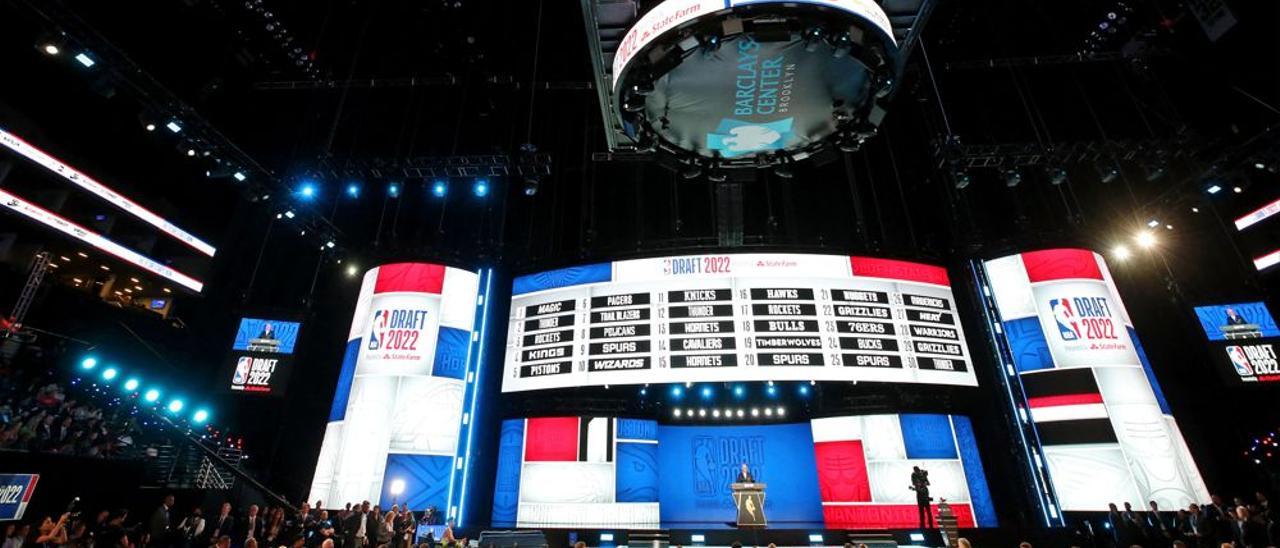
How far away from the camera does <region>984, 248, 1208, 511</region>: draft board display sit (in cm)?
1148

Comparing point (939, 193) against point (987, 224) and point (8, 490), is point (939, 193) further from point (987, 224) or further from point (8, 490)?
point (8, 490)

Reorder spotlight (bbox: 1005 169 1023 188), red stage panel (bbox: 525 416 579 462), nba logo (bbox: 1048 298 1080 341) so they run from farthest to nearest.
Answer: red stage panel (bbox: 525 416 579 462)
spotlight (bbox: 1005 169 1023 188)
nba logo (bbox: 1048 298 1080 341)

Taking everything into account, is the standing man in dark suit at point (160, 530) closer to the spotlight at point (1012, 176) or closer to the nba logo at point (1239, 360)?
the spotlight at point (1012, 176)

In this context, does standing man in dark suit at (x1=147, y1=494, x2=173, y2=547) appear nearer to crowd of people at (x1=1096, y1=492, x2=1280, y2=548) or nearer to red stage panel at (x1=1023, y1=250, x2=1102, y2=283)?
crowd of people at (x1=1096, y1=492, x2=1280, y2=548)

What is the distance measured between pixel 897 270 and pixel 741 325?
4687 mm

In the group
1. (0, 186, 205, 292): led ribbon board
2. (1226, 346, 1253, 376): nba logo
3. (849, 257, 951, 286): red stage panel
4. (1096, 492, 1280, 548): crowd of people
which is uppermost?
(0, 186, 205, 292): led ribbon board

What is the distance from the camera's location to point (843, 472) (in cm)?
1384

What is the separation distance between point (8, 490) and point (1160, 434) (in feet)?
76.4

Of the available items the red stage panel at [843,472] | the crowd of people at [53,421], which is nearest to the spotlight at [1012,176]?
the red stage panel at [843,472]

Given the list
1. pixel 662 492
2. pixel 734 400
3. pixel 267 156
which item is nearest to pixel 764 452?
pixel 734 400

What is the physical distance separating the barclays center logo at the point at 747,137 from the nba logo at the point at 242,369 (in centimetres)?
1596

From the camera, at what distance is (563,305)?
523 inches

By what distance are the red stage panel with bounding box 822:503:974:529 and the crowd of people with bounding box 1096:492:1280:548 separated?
9.14 ft

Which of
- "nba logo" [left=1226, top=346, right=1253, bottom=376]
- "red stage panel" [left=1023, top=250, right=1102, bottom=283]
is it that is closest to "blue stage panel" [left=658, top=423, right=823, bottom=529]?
"red stage panel" [left=1023, top=250, right=1102, bottom=283]
